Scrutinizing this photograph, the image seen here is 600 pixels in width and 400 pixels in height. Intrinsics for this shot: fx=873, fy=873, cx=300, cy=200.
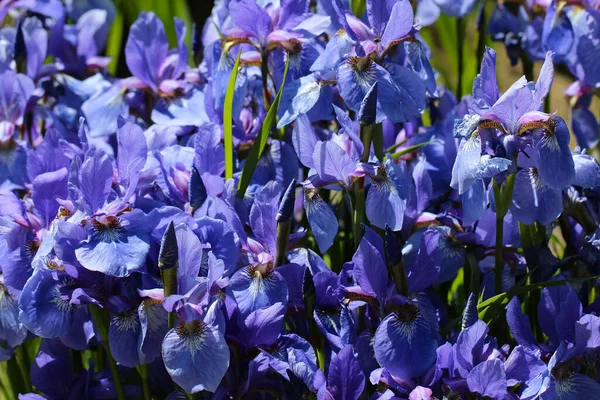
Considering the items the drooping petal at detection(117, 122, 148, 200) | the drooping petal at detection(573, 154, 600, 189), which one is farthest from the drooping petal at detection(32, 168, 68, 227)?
the drooping petal at detection(573, 154, 600, 189)

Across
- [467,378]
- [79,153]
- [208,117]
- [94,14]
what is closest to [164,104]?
[208,117]

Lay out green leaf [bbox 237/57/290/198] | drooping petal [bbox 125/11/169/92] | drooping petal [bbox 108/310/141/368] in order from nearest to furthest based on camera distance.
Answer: drooping petal [bbox 108/310/141/368] < green leaf [bbox 237/57/290/198] < drooping petal [bbox 125/11/169/92]

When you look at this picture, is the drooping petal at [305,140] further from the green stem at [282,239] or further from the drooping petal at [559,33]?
the drooping petal at [559,33]

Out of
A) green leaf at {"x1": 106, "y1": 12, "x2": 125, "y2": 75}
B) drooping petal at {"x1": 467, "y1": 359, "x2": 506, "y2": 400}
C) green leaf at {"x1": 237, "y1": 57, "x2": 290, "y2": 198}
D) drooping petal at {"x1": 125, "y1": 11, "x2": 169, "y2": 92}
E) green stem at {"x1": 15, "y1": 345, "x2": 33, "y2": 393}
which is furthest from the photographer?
green leaf at {"x1": 106, "y1": 12, "x2": 125, "y2": 75}

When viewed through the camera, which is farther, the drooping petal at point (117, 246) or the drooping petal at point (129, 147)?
the drooping petal at point (129, 147)

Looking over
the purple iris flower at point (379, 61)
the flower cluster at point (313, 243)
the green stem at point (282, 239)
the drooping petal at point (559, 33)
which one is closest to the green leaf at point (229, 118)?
the flower cluster at point (313, 243)

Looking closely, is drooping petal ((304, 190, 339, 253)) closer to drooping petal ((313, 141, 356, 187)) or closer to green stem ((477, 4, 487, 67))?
drooping petal ((313, 141, 356, 187))

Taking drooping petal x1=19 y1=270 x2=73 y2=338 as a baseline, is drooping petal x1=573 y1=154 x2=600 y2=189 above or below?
above

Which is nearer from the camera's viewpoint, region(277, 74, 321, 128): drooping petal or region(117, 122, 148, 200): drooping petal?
region(117, 122, 148, 200): drooping petal

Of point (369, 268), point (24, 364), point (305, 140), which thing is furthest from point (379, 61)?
point (24, 364)
